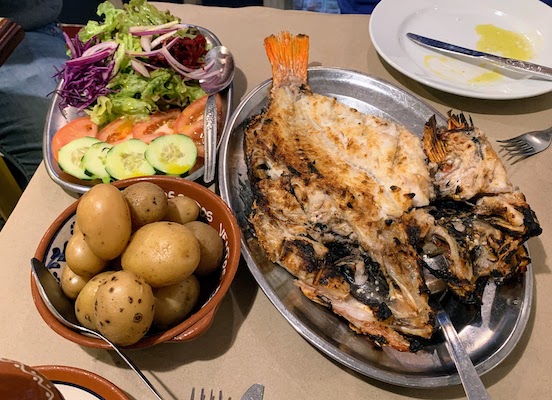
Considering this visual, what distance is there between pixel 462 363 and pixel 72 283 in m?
1.21

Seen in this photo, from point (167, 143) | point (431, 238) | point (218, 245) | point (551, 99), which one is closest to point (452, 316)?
point (431, 238)

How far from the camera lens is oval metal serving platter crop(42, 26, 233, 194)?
6.09 feet

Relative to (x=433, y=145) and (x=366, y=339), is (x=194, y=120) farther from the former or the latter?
(x=366, y=339)

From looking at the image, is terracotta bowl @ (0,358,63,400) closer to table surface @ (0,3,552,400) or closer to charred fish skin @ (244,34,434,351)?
table surface @ (0,3,552,400)

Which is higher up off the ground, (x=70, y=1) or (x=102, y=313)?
(x=102, y=313)

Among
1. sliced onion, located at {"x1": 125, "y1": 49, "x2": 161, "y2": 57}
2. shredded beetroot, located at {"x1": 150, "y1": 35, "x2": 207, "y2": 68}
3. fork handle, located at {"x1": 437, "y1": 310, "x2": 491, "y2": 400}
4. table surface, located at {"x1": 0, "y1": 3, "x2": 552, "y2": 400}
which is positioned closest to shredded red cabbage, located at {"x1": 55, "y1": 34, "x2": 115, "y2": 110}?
sliced onion, located at {"x1": 125, "y1": 49, "x2": 161, "y2": 57}

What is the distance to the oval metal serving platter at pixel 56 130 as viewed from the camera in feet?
6.09

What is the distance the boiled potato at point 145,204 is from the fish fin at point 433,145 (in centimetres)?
102

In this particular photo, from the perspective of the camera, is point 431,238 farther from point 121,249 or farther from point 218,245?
point 121,249

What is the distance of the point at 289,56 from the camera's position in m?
2.04

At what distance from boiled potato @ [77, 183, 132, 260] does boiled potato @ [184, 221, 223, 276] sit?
238mm

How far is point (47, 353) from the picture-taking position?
58.6 inches

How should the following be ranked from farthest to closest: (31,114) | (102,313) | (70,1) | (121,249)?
(70,1) → (31,114) → (121,249) → (102,313)

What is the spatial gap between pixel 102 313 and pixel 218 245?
1.40 ft
